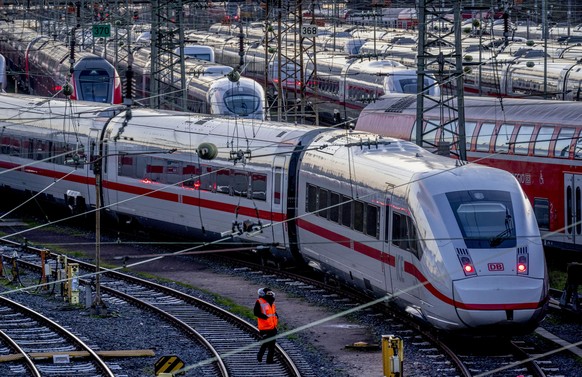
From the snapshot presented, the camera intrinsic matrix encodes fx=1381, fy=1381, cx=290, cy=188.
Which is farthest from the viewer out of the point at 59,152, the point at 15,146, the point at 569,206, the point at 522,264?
the point at 15,146

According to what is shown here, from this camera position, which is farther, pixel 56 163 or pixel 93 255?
pixel 56 163

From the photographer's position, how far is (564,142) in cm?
2941

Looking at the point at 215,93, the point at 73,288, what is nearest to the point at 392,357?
the point at 73,288

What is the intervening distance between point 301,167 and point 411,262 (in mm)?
7163

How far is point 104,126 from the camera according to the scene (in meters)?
36.4

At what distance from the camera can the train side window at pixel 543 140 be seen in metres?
30.1

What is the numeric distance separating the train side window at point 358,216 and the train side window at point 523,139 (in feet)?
24.3

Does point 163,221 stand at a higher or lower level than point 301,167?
lower

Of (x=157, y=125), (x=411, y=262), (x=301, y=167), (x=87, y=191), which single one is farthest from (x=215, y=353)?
(x=87, y=191)

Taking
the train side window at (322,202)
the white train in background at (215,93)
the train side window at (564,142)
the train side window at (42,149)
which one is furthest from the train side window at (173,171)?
the white train in background at (215,93)

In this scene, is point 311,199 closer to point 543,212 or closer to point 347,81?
point 543,212

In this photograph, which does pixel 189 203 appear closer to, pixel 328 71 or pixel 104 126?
pixel 104 126

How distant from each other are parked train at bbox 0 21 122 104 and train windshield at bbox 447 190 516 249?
21.8 m

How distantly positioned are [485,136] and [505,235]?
1253 cm
